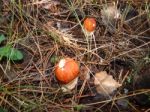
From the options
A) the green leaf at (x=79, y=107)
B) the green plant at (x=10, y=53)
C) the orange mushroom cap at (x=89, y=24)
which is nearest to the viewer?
the green leaf at (x=79, y=107)

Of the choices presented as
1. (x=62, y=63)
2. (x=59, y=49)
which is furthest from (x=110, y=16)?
(x=62, y=63)

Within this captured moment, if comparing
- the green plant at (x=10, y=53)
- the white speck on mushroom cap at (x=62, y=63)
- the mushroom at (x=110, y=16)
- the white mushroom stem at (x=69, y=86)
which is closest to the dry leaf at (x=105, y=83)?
the white mushroom stem at (x=69, y=86)

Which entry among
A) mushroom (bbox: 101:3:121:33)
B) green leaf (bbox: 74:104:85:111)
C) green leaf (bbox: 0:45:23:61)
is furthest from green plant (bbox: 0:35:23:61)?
mushroom (bbox: 101:3:121:33)

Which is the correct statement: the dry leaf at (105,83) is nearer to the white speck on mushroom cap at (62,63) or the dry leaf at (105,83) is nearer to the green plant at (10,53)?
the white speck on mushroom cap at (62,63)

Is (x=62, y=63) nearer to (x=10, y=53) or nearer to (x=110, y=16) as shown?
(x=10, y=53)

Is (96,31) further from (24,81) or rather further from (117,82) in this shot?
(24,81)

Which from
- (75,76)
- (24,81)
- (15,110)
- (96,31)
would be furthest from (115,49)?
(15,110)
